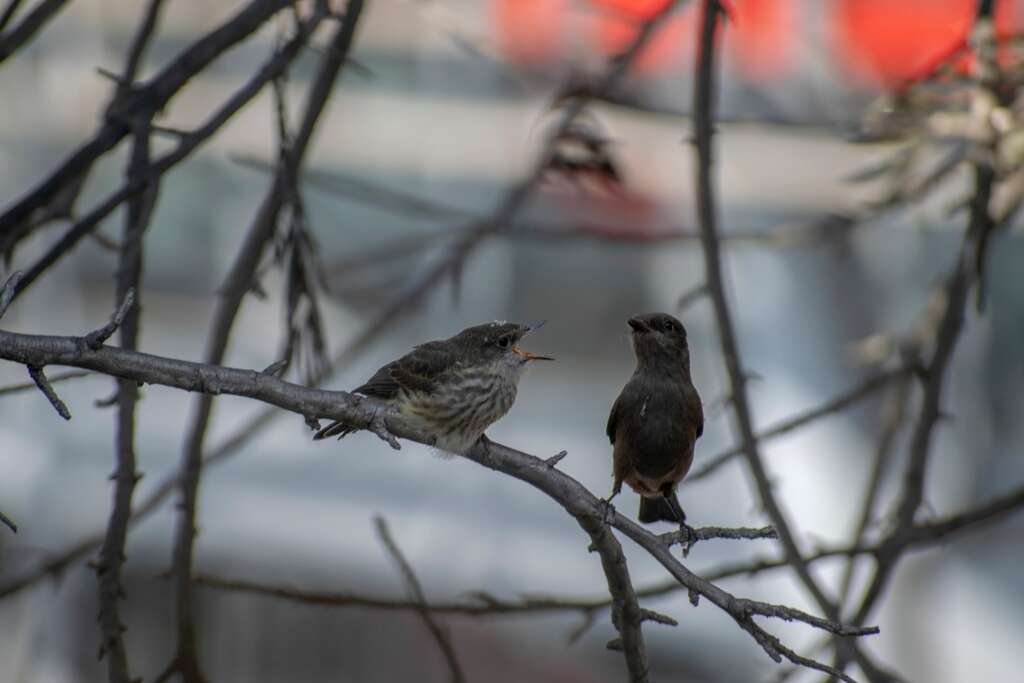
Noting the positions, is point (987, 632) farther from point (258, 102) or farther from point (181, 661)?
point (181, 661)

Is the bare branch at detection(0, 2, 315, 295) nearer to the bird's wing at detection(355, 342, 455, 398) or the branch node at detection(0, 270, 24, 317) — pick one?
the branch node at detection(0, 270, 24, 317)

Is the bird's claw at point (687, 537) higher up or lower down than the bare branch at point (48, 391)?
lower down

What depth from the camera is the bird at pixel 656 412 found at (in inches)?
80.6

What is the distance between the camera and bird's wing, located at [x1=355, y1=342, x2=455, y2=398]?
2.25 metres

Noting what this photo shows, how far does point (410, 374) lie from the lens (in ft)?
7.50

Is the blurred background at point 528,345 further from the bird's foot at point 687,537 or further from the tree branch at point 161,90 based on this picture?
the bird's foot at point 687,537

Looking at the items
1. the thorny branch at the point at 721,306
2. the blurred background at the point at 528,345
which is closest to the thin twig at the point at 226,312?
the thorny branch at the point at 721,306

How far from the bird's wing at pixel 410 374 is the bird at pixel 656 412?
0.32m

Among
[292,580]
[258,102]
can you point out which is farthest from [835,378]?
[258,102]

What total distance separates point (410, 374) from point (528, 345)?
546 centimetres

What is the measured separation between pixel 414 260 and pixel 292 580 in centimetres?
221

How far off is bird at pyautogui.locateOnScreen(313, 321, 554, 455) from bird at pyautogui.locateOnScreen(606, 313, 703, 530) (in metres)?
0.15

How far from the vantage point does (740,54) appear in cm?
862

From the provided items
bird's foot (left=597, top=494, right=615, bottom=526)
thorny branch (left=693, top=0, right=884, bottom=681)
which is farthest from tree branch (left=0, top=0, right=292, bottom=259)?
bird's foot (left=597, top=494, right=615, bottom=526)
